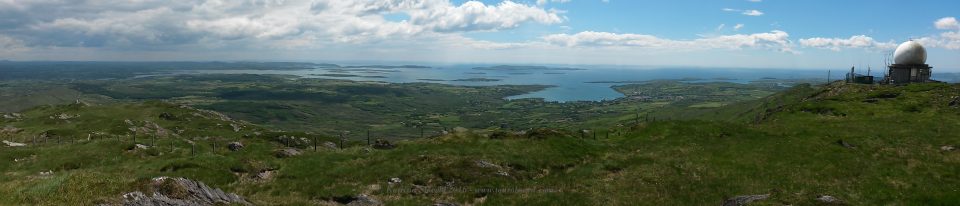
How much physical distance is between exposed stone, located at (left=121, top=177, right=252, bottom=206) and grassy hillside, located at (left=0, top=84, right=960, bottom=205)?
73cm

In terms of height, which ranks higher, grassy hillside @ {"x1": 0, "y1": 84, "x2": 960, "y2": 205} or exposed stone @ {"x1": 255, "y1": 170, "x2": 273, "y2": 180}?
grassy hillside @ {"x1": 0, "y1": 84, "x2": 960, "y2": 205}

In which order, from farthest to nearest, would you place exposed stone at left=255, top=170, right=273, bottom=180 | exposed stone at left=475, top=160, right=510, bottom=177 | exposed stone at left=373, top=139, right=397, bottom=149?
exposed stone at left=373, top=139, right=397, bottom=149
exposed stone at left=475, top=160, right=510, bottom=177
exposed stone at left=255, top=170, right=273, bottom=180

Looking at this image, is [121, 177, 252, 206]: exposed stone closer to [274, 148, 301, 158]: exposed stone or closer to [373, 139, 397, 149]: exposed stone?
[274, 148, 301, 158]: exposed stone

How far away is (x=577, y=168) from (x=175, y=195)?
28740 millimetres

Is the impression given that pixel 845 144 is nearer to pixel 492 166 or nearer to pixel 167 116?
pixel 492 166

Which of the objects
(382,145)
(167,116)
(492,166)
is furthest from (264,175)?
(167,116)

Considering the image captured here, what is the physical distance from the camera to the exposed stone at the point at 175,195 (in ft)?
67.5

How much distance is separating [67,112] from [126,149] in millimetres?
74149

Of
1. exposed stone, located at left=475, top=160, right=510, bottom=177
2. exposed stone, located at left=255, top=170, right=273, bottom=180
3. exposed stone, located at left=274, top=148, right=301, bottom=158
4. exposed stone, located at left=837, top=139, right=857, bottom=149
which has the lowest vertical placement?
exposed stone, located at left=255, top=170, right=273, bottom=180

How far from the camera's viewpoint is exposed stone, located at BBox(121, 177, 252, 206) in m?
20.6

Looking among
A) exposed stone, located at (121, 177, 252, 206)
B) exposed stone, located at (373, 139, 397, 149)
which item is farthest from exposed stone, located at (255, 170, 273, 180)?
exposed stone, located at (373, 139, 397, 149)

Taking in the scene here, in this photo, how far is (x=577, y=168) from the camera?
4162cm

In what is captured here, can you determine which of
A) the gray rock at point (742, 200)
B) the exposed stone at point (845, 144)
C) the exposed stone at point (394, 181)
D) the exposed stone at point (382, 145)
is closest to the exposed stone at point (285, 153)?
the exposed stone at point (382, 145)

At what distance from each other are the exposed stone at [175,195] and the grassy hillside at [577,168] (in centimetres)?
A: 73
